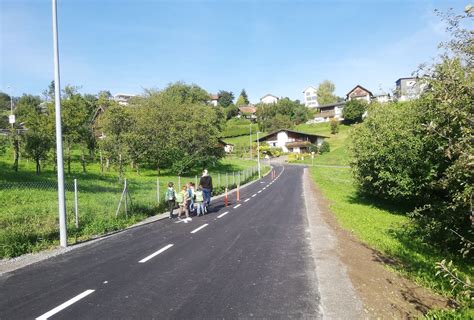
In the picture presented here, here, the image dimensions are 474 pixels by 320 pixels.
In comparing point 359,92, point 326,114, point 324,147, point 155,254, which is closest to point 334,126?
point 324,147

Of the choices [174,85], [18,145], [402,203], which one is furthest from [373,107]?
[174,85]

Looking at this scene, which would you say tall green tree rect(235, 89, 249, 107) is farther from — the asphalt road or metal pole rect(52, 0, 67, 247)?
the asphalt road

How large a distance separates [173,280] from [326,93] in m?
140

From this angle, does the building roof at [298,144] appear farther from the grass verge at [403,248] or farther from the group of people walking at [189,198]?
the group of people walking at [189,198]

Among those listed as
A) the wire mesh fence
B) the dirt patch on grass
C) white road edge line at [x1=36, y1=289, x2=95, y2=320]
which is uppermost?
the wire mesh fence

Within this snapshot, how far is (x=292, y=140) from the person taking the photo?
96.5 metres

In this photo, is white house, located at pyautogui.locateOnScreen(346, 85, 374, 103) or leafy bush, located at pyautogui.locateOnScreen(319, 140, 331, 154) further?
white house, located at pyautogui.locateOnScreen(346, 85, 374, 103)

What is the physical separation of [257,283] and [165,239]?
497 cm

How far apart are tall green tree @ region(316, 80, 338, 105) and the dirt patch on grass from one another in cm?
13365

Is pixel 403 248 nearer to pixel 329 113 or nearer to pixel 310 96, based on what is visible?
pixel 329 113

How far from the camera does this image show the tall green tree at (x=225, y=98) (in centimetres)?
14800

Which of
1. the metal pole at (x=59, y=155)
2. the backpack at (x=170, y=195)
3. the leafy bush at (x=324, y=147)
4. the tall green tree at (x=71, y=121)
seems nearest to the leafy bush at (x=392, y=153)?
the backpack at (x=170, y=195)

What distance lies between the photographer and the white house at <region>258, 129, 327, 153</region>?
307 ft

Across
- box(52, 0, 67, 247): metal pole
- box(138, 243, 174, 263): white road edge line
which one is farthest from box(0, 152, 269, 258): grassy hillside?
box(138, 243, 174, 263): white road edge line
